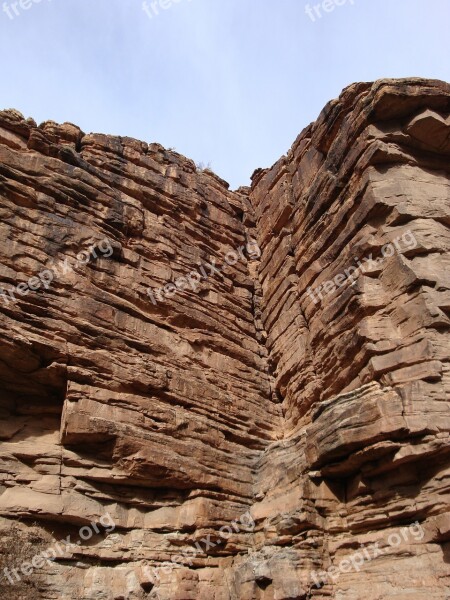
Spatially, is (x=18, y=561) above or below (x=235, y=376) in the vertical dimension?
below

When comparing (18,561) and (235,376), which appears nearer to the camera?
(18,561)

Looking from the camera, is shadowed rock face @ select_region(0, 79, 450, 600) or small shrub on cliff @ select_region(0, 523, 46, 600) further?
Answer: shadowed rock face @ select_region(0, 79, 450, 600)

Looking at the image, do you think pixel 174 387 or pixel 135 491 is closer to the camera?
pixel 135 491

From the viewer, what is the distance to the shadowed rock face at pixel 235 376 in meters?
10.3

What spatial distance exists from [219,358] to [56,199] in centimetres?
719

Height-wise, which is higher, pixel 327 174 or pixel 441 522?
pixel 327 174

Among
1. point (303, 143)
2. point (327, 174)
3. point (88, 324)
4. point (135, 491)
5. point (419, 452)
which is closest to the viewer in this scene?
point (419, 452)

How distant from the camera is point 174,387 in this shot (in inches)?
544

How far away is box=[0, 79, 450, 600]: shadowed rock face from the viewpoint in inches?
405

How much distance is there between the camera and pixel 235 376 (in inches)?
633

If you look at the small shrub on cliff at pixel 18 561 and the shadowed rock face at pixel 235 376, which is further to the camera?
the shadowed rock face at pixel 235 376

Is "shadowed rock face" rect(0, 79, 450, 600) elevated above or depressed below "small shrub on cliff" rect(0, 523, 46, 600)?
above

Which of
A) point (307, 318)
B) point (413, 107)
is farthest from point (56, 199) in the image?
point (413, 107)

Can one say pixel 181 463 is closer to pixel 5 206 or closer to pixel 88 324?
pixel 88 324
